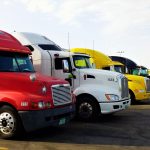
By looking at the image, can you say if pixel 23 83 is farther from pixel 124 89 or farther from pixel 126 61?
pixel 126 61

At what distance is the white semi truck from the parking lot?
20.8 inches

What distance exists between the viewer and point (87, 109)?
517 inches

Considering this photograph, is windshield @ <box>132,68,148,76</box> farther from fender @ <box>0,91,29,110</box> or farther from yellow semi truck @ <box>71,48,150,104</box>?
fender @ <box>0,91,29,110</box>

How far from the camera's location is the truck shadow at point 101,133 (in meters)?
9.86

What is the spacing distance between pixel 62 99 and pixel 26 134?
1.34 meters

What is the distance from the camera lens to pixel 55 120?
32.9ft

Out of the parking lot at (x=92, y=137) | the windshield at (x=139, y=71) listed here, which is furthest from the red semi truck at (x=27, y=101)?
the windshield at (x=139, y=71)

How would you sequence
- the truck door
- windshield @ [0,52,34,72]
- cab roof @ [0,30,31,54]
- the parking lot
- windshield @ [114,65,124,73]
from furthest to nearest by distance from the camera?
windshield @ [114,65,124,73] → the truck door → cab roof @ [0,30,31,54] → windshield @ [0,52,34,72] → the parking lot

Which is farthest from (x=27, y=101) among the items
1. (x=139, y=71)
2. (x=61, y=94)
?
(x=139, y=71)

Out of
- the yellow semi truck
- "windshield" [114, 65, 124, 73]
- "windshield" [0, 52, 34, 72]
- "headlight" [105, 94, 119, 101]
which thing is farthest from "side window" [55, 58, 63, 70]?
"windshield" [114, 65, 124, 73]

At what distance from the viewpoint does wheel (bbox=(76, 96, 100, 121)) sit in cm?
1302

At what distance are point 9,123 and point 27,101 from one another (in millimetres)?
761

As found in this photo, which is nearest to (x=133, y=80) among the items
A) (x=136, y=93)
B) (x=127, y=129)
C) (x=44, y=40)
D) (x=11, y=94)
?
(x=136, y=93)

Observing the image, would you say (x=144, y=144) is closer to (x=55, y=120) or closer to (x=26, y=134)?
(x=55, y=120)
